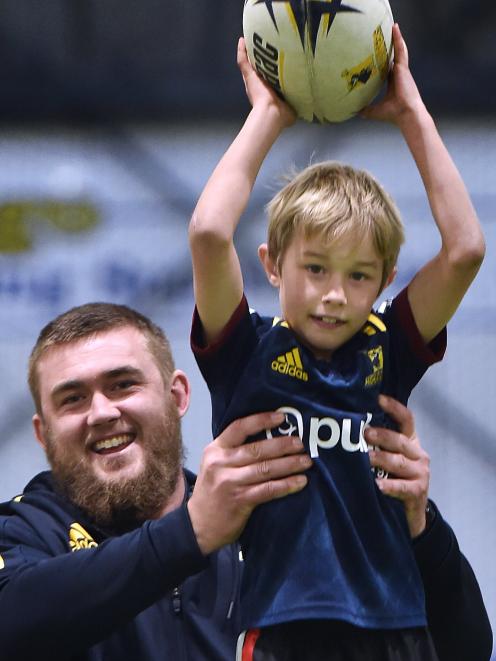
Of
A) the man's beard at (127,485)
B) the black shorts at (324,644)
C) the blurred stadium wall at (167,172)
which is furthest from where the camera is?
the blurred stadium wall at (167,172)

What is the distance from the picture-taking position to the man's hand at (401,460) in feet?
7.43

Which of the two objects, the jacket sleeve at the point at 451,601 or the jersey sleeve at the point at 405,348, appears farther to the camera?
the jacket sleeve at the point at 451,601

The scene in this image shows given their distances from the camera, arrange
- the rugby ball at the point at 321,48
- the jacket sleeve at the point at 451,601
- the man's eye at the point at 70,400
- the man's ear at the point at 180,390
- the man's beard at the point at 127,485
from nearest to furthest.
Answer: the rugby ball at the point at 321,48
the jacket sleeve at the point at 451,601
the man's beard at the point at 127,485
the man's eye at the point at 70,400
the man's ear at the point at 180,390

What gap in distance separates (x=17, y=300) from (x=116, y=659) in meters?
1.73

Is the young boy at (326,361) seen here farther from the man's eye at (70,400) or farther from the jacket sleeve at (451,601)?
the man's eye at (70,400)

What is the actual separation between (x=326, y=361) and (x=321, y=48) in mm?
584

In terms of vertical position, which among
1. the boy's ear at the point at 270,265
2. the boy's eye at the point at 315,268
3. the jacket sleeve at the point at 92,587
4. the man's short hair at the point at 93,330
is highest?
the man's short hair at the point at 93,330

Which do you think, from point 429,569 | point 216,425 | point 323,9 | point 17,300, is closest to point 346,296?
point 216,425

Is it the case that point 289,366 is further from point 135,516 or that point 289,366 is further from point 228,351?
point 135,516

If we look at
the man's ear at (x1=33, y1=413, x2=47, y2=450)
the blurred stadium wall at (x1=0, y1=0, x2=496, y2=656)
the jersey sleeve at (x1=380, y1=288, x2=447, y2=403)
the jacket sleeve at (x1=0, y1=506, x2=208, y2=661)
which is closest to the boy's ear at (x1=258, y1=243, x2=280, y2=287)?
the jersey sleeve at (x1=380, y1=288, x2=447, y2=403)

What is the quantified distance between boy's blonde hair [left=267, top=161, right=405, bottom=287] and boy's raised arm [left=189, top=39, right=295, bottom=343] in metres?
0.10

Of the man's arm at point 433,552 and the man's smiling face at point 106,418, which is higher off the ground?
the man's smiling face at point 106,418

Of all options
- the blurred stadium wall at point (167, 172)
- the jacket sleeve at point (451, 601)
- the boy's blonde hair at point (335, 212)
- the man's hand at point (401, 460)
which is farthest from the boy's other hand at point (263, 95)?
the blurred stadium wall at point (167, 172)

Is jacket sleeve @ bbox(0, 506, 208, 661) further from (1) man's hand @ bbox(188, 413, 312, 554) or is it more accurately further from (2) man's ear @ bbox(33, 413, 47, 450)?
(2) man's ear @ bbox(33, 413, 47, 450)
